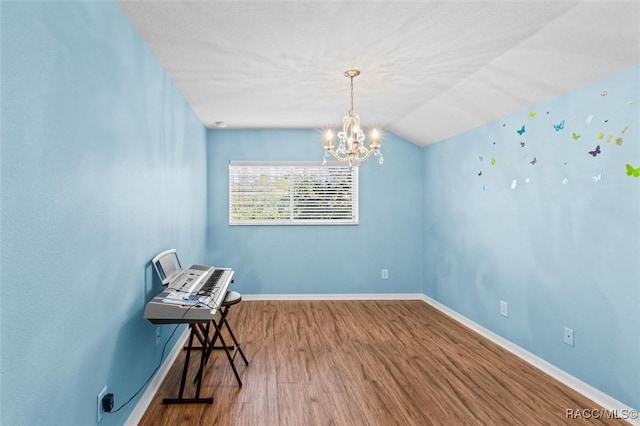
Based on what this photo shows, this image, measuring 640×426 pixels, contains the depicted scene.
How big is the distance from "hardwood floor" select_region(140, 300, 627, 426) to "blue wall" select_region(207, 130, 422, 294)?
3.39ft

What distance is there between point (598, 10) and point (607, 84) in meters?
0.71

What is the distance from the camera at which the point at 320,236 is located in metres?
4.95

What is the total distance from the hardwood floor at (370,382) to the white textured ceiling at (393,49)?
7.47 feet

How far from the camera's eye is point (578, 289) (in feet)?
8.19

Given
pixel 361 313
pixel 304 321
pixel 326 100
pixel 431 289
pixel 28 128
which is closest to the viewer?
pixel 28 128

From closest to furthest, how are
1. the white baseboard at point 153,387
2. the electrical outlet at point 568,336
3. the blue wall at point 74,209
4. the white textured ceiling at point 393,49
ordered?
the blue wall at point 74,209
the white textured ceiling at point 393,49
the white baseboard at point 153,387
the electrical outlet at point 568,336

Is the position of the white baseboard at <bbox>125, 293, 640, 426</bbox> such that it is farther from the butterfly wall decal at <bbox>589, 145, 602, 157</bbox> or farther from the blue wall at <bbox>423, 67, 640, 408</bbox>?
the butterfly wall decal at <bbox>589, 145, 602, 157</bbox>

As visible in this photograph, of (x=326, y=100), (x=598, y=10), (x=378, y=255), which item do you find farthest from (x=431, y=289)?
(x=598, y=10)

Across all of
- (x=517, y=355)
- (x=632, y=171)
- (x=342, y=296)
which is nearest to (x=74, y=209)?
(x=632, y=171)

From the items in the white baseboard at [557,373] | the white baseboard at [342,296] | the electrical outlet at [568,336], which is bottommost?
the white baseboard at [557,373]

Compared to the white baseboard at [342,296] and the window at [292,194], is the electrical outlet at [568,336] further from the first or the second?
the window at [292,194]

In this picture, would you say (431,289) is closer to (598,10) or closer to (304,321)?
(304,321)

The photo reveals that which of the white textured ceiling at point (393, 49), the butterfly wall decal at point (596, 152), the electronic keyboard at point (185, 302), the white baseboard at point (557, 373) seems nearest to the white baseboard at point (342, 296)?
the white baseboard at point (557, 373)

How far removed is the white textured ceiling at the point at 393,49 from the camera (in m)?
1.90
